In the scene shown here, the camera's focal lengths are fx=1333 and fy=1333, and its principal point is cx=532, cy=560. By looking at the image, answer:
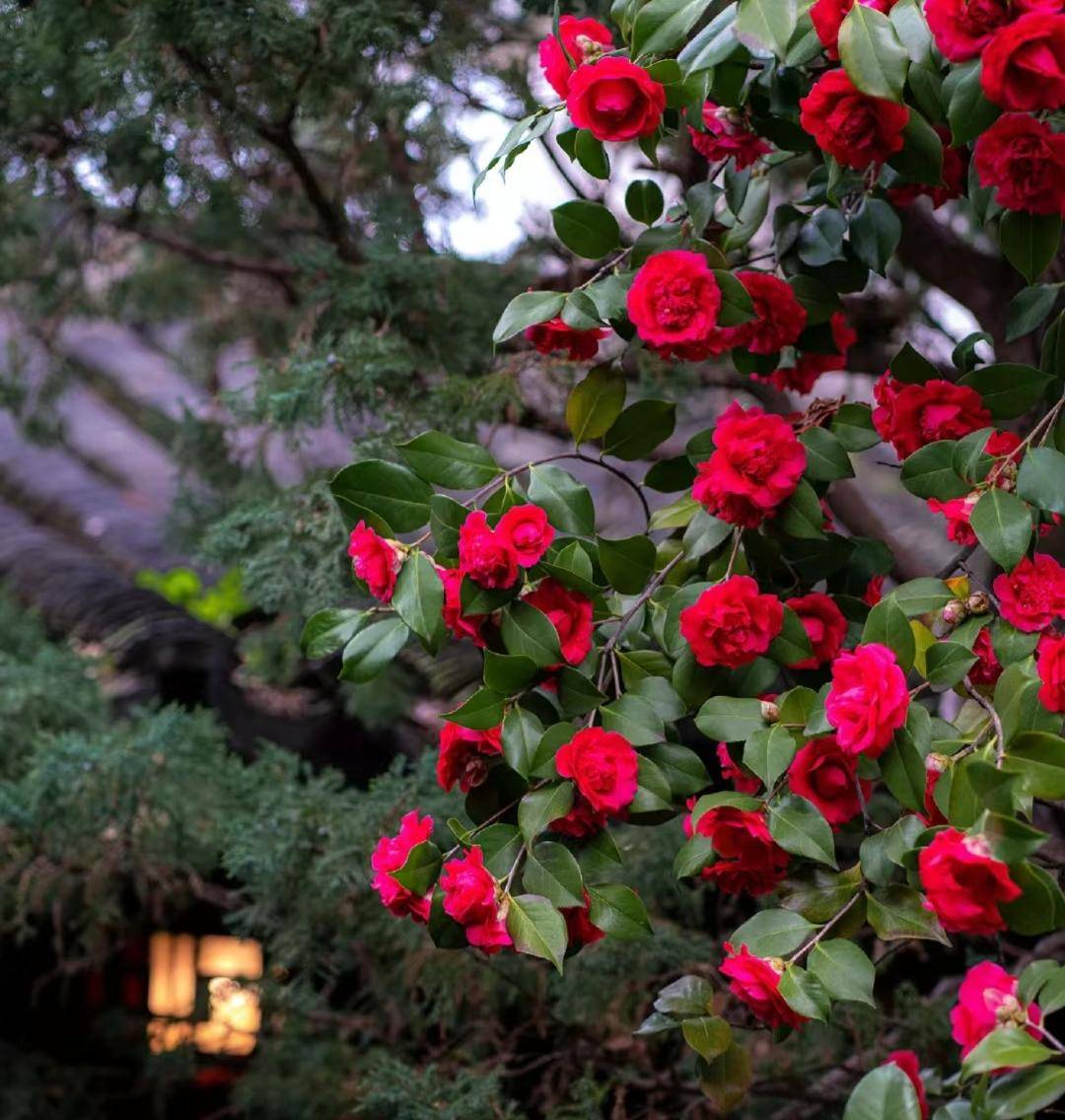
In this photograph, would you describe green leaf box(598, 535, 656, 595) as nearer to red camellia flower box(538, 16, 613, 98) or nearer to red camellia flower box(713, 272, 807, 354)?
red camellia flower box(713, 272, 807, 354)

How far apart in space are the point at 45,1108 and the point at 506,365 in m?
1.34

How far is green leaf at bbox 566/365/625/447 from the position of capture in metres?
0.99

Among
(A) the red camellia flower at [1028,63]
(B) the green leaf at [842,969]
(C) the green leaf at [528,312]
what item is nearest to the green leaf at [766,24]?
(A) the red camellia flower at [1028,63]

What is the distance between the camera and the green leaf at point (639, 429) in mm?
1002

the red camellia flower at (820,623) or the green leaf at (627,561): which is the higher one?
the green leaf at (627,561)

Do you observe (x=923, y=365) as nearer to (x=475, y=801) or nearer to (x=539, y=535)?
(x=539, y=535)

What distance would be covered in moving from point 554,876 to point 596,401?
35 cm

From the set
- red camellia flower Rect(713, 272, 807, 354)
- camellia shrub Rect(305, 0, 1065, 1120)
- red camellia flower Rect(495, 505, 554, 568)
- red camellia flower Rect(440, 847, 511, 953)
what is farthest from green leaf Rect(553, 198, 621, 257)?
red camellia flower Rect(440, 847, 511, 953)

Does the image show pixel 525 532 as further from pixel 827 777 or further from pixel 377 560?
pixel 827 777

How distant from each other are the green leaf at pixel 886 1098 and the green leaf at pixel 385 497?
45cm

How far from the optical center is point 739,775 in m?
0.97

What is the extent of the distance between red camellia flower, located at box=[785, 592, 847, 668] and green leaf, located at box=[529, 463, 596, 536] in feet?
0.53

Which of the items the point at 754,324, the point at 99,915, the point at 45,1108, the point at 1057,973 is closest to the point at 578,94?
the point at 754,324

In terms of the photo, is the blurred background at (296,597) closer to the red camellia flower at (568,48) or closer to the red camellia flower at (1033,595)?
the red camellia flower at (568,48)
